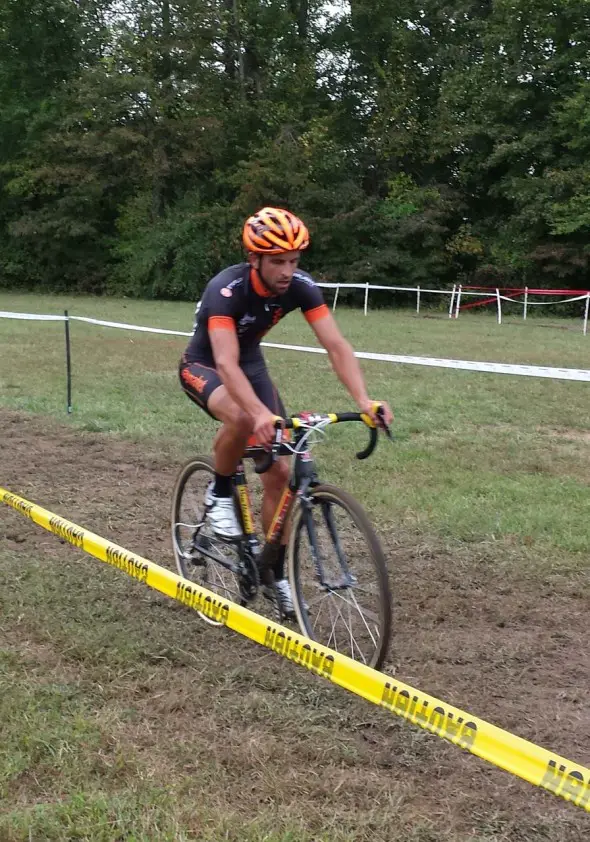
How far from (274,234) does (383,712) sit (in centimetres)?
202

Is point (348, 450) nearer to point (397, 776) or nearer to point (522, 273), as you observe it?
point (397, 776)

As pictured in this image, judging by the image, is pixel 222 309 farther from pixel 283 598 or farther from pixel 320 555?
pixel 283 598

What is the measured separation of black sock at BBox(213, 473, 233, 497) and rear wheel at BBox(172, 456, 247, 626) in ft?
0.37

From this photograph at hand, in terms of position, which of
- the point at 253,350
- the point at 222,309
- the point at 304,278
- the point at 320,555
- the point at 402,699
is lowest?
the point at 402,699

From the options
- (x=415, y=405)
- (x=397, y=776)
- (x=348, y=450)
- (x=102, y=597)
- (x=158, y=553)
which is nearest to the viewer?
(x=397, y=776)

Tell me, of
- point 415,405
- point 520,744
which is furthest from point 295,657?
point 415,405

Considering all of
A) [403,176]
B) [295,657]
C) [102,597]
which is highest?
[403,176]

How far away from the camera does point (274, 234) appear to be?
3.43 m

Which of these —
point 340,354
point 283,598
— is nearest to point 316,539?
point 283,598

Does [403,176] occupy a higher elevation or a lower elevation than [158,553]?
higher

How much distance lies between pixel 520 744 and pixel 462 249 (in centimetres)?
3542

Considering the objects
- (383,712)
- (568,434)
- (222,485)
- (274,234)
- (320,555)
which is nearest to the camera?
(383,712)

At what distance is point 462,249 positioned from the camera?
1412 inches

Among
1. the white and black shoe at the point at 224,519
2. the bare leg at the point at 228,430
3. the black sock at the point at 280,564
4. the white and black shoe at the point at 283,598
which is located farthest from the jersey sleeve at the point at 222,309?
the white and black shoe at the point at 283,598
